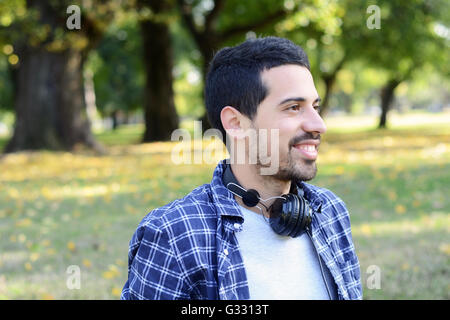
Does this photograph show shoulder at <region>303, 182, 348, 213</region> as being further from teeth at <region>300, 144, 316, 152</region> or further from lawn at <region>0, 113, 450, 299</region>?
lawn at <region>0, 113, 450, 299</region>

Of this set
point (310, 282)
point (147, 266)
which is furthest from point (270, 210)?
point (147, 266)

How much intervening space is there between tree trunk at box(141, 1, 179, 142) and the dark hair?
21116mm

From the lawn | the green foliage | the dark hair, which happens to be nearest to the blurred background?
the lawn

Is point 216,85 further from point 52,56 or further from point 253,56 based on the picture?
point 52,56

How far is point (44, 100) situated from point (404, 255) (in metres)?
13.1

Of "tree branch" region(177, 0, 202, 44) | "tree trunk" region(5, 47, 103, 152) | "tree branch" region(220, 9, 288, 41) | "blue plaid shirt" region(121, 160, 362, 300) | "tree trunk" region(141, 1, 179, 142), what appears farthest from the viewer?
"tree trunk" region(141, 1, 179, 142)

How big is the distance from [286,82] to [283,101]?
0.08m

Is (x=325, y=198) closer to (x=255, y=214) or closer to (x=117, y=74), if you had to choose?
(x=255, y=214)

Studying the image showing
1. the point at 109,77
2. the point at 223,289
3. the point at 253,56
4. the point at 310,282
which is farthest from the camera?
the point at 109,77

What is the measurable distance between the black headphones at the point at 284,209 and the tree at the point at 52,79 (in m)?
14.4

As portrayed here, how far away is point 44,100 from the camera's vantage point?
16.2 metres

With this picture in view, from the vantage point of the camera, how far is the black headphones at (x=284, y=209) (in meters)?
1.92

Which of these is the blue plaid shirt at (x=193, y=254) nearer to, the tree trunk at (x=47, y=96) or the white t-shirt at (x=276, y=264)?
the white t-shirt at (x=276, y=264)

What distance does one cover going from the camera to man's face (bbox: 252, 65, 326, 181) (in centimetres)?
204
